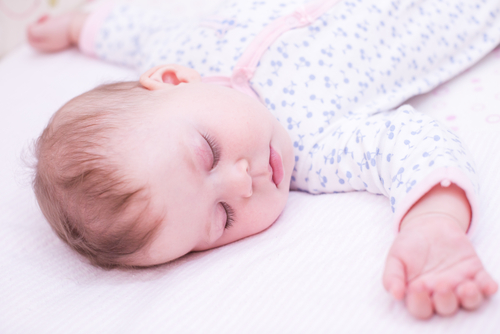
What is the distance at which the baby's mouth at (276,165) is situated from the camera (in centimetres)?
93

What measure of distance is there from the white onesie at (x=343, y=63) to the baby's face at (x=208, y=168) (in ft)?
0.42

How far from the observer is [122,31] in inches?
64.6

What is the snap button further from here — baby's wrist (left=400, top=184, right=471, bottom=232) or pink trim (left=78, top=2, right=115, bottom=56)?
pink trim (left=78, top=2, right=115, bottom=56)

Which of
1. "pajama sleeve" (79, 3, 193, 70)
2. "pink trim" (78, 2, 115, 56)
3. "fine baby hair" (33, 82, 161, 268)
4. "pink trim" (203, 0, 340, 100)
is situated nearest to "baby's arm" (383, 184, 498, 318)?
"fine baby hair" (33, 82, 161, 268)

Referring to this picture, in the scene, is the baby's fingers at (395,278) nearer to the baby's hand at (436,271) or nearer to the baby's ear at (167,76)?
the baby's hand at (436,271)

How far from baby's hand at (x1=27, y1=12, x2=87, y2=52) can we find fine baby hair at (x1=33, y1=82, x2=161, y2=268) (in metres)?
0.92

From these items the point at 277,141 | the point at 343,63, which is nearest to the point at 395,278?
the point at 277,141

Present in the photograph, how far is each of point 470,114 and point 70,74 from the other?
1327 millimetres

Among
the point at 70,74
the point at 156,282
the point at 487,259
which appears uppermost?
the point at 70,74

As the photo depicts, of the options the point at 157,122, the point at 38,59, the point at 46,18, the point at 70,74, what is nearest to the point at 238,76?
the point at 157,122

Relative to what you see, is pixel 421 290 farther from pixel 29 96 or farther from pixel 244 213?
pixel 29 96

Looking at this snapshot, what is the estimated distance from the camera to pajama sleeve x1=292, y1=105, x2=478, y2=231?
0.73 m

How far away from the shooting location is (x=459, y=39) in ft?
4.14

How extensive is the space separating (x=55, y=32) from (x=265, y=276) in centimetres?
140
